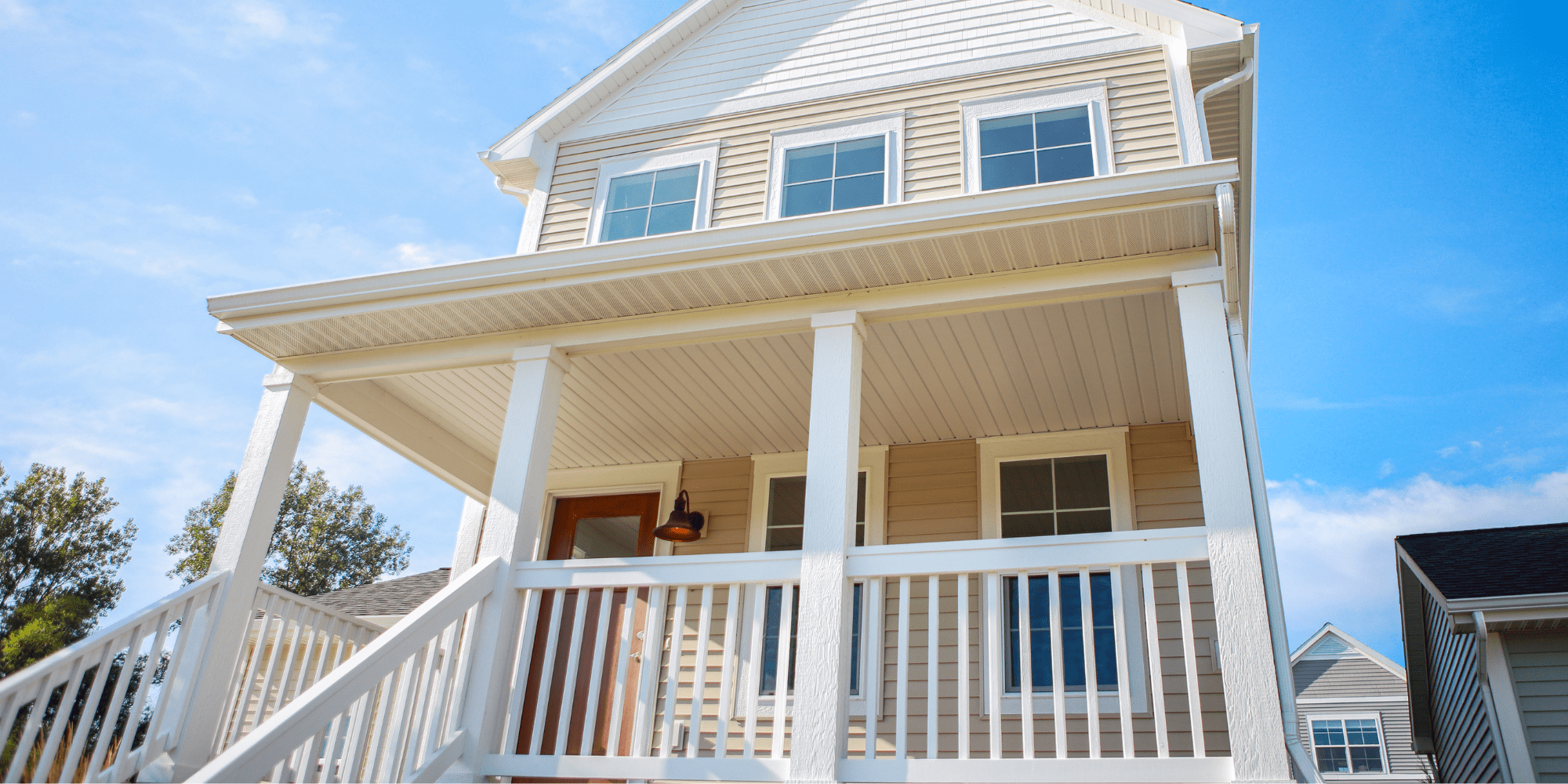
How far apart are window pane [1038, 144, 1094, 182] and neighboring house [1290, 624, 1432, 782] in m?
17.5

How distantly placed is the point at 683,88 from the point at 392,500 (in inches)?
921

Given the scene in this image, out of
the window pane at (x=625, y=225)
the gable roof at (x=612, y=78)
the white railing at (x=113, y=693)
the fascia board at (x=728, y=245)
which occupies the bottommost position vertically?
the white railing at (x=113, y=693)

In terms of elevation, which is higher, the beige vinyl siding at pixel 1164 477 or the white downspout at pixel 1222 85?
the white downspout at pixel 1222 85

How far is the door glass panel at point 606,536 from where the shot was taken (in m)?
7.23

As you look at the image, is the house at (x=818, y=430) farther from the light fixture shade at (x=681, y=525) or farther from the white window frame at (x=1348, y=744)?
the white window frame at (x=1348, y=744)

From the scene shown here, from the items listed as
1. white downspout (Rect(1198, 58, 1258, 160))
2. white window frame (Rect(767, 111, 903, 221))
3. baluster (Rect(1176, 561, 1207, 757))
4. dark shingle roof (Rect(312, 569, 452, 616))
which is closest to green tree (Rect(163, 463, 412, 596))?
dark shingle roof (Rect(312, 569, 452, 616))

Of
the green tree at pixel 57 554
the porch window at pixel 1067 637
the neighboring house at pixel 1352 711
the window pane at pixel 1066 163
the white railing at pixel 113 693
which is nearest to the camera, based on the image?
the white railing at pixel 113 693

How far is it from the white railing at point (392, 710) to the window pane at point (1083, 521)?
3477 millimetres

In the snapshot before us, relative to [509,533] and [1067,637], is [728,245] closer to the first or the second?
[509,533]

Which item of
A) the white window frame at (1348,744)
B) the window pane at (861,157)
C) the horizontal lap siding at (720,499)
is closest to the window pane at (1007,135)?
the window pane at (861,157)

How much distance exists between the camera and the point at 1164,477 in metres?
5.89

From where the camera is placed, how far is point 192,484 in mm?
53094

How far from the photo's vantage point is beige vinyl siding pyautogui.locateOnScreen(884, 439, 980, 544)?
6.20 m

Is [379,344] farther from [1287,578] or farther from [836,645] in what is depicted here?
[1287,578]
